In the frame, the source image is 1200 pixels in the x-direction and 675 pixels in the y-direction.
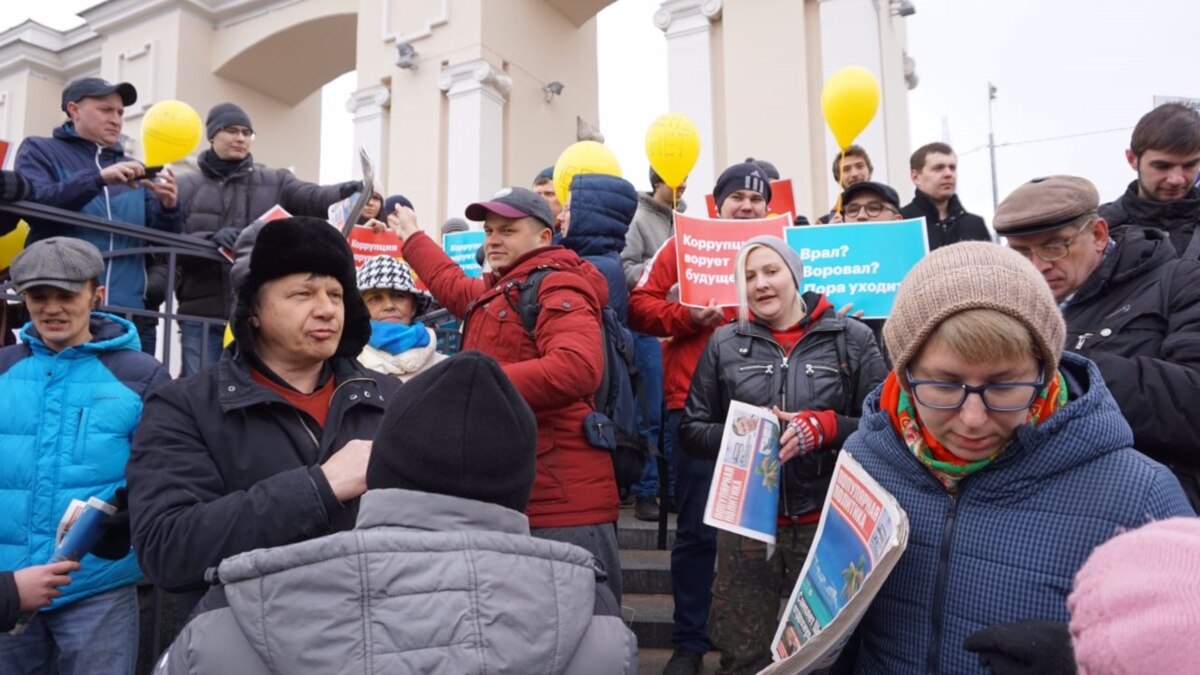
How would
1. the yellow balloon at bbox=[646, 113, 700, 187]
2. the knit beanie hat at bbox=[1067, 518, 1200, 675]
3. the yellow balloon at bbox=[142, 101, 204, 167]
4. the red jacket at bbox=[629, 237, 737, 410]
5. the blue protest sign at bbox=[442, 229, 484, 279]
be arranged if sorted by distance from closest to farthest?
the knit beanie hat at bbox=[1067, 518, 1200, 675] < the red jacket at bbox=[629, 237, 737, 410] < the yellow balloon at bbox=[142, 101, 204, 167] < the yellow balloon at bbox=[646, 113, 700, 187] < the blue protest sign at bbox=[442, 229, 484, 279]

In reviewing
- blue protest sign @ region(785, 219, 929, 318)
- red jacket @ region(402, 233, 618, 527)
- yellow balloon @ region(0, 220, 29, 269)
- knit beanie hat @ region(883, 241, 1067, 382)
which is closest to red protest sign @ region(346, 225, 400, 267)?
yellow balloon @ region(0, 220, 29, 269)

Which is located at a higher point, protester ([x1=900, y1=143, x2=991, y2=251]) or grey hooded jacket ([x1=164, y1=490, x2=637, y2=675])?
protester ([x1=900, y1=143, x2=991, y2=251])

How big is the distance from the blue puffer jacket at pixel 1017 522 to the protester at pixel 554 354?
1.13 metres

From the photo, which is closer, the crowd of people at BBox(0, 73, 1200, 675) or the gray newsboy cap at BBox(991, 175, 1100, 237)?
the crowd of people at BBox(0, 73, 1200, 675)

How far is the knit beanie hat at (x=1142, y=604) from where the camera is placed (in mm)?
706

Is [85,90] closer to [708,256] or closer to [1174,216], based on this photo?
[708,256]

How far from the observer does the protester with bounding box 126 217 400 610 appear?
1.69m

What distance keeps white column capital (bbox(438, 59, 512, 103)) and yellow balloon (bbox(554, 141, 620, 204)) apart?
20.2ft

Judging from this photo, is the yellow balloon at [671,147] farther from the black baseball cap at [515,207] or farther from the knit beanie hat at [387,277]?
the black baseball cap at [515,207]

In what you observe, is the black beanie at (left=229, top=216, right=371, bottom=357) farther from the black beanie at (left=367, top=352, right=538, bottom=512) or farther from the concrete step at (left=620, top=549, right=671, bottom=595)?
the concrete step at (left=620, top=549, right=671, bottom=595)

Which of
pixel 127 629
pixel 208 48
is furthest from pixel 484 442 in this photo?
pixel 208 48

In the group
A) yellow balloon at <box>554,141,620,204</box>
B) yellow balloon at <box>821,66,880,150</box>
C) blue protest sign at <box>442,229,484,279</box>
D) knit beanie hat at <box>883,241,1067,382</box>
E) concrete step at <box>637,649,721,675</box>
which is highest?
yellow balloon at <box>821,66,880,150</box>

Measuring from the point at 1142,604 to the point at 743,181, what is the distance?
11.7 feet

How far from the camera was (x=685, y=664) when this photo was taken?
128 inches
